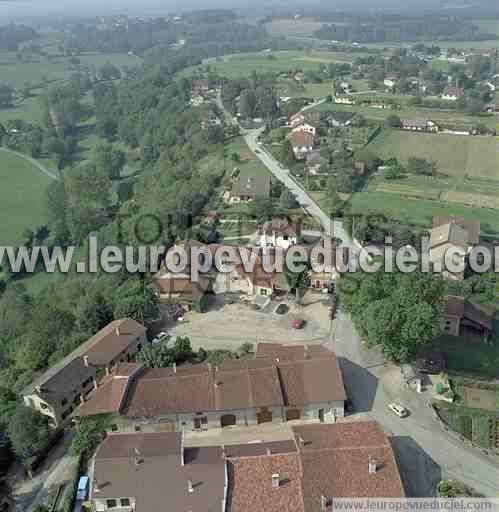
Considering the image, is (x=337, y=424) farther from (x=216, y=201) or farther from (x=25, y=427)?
(x=216, y=201)

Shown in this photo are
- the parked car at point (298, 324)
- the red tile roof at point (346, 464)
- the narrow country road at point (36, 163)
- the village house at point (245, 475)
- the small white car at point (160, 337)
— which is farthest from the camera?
the narrow country road at point (36, 163)

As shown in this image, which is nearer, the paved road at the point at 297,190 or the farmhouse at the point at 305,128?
the paved road at the point at 297,190

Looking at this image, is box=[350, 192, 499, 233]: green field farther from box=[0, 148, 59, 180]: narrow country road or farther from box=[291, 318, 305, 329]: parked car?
box=[0, 148, 59, 180]: narrow country road

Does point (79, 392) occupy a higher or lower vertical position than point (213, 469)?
lower

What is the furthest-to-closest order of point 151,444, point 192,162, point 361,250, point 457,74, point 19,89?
point 19,89
point 457,74
point 192,162
point 361,250
point 151,444

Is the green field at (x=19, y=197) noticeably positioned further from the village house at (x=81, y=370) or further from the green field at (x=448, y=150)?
the green field at (x=448, y=150)

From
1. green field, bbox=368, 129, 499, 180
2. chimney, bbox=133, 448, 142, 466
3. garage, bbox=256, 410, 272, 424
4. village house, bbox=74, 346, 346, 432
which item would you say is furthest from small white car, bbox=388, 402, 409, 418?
green field, bbox=368, 129, 499, 180

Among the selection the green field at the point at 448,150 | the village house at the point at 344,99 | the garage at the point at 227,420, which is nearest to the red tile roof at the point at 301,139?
the green field at the point at 448,150

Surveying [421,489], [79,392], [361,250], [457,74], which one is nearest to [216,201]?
[361,250]
